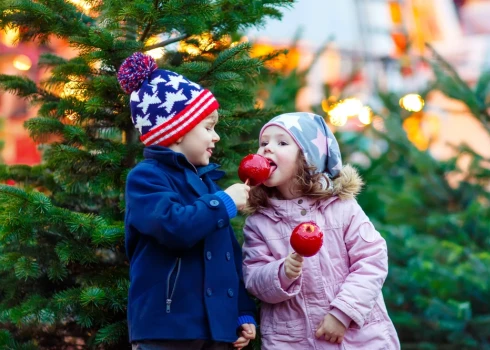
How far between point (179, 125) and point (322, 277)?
2.91 ft

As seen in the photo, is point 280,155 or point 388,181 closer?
point 280,155

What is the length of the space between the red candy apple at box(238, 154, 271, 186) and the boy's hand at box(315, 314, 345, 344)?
639 millimetres

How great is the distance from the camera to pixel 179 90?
257 cm

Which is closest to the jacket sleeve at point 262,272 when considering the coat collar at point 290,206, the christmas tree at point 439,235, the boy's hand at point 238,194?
the coat collar at point 290,206

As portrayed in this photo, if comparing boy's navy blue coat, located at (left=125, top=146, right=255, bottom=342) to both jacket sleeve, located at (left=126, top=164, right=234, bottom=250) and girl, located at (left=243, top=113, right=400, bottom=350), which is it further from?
girl, located at (left=243, top=113, right=400, bottom=350)

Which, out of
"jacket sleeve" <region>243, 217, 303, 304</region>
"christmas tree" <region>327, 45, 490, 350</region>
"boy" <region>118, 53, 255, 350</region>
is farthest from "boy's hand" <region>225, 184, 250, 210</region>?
"christmas tree" <region>327, 45, 490, 350</region>

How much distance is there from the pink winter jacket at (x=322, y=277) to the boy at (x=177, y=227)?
0.13m

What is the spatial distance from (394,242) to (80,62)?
3.63 meters

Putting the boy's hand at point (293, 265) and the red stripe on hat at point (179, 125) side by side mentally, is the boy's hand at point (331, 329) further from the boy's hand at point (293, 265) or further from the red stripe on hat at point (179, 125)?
the red stripe on hat at point (179, 125)

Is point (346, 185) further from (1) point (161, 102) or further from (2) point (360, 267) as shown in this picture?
(1) point (161, 102)

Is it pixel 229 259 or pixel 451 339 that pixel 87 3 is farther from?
pixel 451 339

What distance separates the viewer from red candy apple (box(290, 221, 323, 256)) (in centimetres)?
240

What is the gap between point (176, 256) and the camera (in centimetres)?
246

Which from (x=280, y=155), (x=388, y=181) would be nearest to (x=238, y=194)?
(x=280, y=155)
